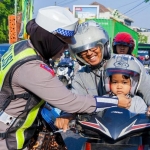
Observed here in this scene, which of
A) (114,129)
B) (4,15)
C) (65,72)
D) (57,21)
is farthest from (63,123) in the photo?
(4,15)

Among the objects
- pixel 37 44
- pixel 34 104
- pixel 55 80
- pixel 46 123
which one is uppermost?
pixel 37 44

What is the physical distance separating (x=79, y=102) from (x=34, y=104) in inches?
11.8

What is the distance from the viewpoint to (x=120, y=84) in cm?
289

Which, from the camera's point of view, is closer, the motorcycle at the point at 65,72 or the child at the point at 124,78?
the child at the point at 124,78

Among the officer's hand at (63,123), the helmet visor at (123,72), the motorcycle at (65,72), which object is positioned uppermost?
the helmet visor at (123,72)

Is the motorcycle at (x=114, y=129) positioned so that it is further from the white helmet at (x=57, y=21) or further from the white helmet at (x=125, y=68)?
the white helmet at (x=57, y=21)

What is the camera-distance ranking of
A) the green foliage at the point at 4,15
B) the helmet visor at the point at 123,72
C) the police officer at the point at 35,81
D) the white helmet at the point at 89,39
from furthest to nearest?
the green foliage at the point at 4,15, the white helmet at the point at 89,39, the helmet visor at the point at 123,72, the police officer at the point at 35,81

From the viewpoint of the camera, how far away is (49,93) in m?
2.30

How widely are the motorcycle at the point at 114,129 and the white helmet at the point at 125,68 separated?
396 millimetres

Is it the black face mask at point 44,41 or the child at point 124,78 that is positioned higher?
the black face mask at point 44,41

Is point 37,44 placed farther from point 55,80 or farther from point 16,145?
point 16,145

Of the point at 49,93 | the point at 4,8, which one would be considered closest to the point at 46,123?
the point at 49,93

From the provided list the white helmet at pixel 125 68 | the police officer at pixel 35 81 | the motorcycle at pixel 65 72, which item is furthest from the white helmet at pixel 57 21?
the motorcycle at pixel 65 72

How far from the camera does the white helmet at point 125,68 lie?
2.77 meters
